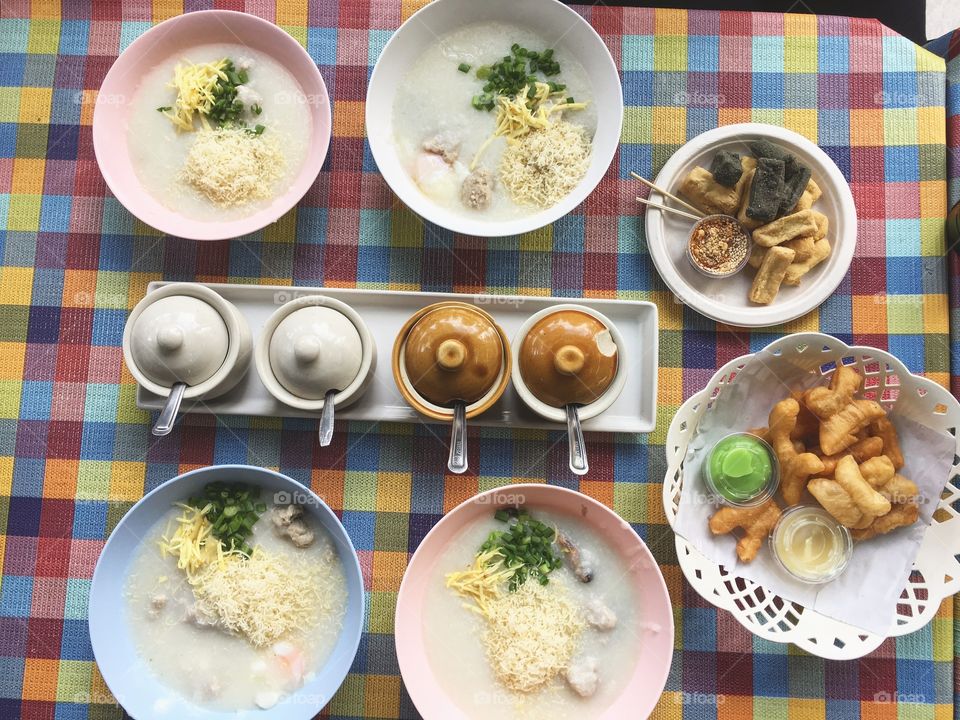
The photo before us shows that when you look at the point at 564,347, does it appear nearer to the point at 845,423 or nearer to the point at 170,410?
the point at 845,423

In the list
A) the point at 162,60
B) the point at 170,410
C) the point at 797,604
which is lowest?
the point at 797,604

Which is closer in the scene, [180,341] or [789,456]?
[180,341]

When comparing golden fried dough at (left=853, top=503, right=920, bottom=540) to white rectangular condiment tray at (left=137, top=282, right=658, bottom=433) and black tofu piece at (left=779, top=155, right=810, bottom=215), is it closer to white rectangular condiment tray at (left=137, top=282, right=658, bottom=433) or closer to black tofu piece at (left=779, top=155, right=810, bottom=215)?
white rectangular condiment tray at (left=137, top=282, right=658, bottom=433)

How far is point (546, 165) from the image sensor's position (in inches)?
A: 63.8

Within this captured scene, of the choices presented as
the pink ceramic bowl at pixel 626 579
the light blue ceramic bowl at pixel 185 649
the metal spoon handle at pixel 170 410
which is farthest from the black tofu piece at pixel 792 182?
the metal spoon handle at pixel 170 410

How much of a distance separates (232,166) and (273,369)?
1.56 ft

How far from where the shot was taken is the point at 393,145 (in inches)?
66.1

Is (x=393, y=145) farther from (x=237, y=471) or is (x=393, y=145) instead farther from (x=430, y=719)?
(x=430, y=719)

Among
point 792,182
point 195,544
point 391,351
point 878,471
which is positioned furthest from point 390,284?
point 878,471

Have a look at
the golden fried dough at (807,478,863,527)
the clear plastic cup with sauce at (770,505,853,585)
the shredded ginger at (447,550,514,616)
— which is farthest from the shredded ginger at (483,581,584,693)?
the golden fried dough at (807,478,863,527)

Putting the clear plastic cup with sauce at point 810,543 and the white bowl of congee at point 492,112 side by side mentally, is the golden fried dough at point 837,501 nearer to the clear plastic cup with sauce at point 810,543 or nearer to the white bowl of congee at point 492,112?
the clear plastic cup with sauce at point 810,543

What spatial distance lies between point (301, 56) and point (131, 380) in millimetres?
856

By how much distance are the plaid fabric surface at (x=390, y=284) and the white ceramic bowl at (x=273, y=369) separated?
20cm

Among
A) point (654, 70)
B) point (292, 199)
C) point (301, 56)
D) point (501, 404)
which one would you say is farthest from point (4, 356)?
point (654, 70)
